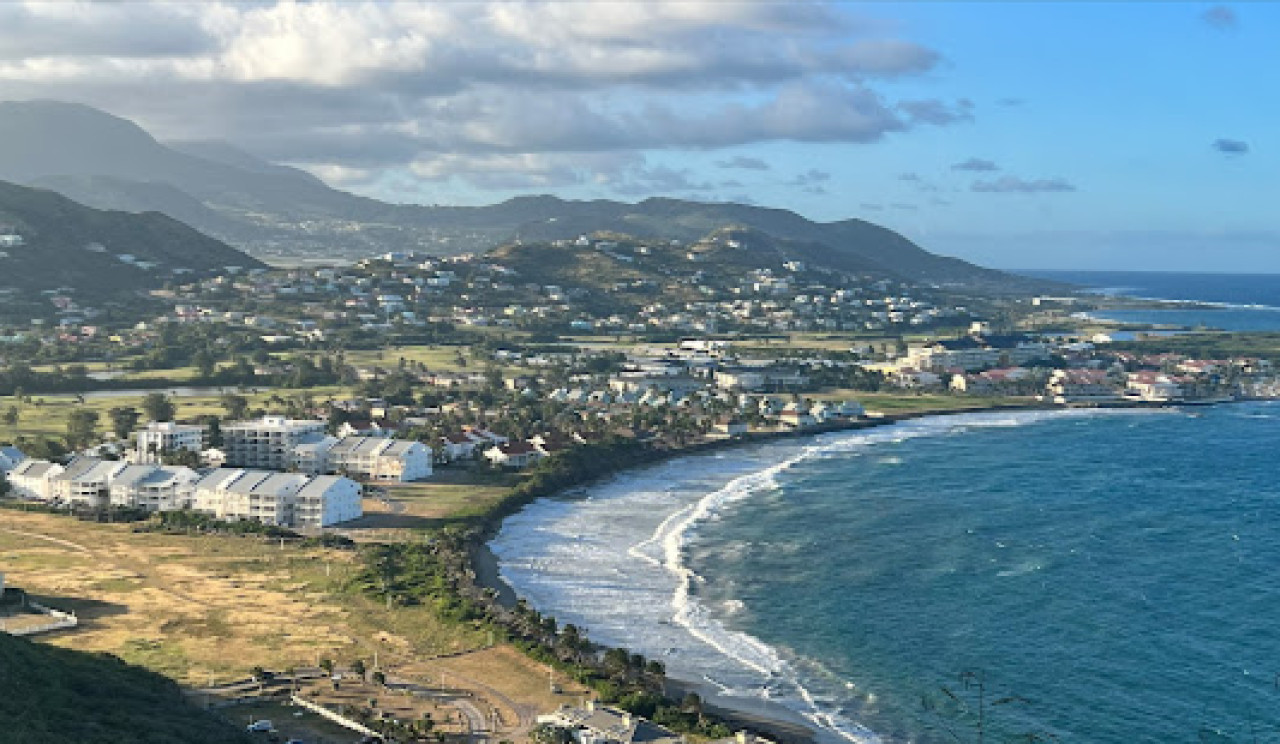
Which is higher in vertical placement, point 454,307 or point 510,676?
point 454,307

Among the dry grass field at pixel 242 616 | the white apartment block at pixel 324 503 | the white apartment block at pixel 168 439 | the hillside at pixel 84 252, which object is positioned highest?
the hillside at pixel 84 252

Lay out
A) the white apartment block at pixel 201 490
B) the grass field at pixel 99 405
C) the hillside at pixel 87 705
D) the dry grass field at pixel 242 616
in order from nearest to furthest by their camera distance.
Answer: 1. the hillside at pixel 87 705
2. the dry grass field at pixel 242 616
3. the white apartment block at pixel 201 490
4. the grass field at pixel 99 405

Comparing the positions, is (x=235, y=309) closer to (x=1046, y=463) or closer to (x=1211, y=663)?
(x=1046, y=463)

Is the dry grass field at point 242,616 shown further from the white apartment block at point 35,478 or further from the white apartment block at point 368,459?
the white apartment block at point 368,459

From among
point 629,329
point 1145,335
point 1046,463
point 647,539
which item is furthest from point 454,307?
point 647,539

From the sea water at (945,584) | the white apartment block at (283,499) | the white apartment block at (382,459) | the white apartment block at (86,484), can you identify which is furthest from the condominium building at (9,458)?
the sea water at (945,584)

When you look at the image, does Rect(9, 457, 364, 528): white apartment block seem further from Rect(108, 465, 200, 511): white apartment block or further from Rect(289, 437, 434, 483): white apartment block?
Rect(289, 437, 434, 483): white apartment block
